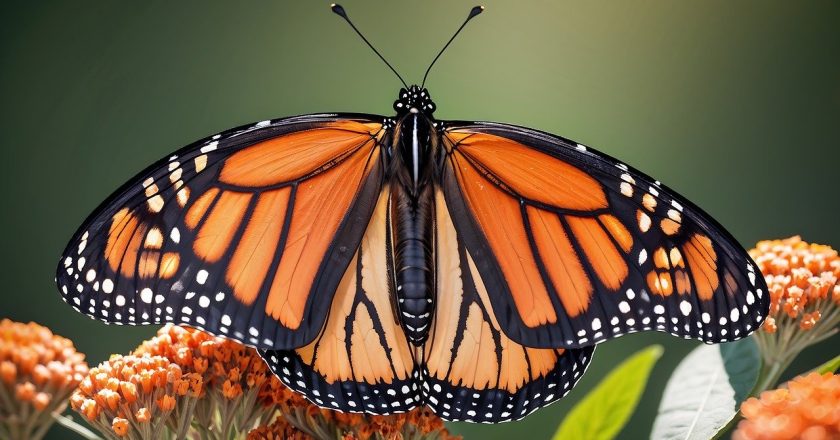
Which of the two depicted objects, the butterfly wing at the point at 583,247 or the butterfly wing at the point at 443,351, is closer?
the butterfly wing at the point at 583,247

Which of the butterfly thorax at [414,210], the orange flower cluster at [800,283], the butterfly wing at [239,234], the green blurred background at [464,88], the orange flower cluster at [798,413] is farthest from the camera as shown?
the green blurred background at [464,88]

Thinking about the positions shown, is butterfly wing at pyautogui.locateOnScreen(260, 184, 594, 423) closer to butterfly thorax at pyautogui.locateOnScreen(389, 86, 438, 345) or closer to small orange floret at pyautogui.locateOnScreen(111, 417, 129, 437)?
butterfly thorax at pyautogui.locateOnScreen(389, 86, 438, 345)

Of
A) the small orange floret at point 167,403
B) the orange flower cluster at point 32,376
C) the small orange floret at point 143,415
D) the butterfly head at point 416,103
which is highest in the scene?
the butterfly head at point 416,103

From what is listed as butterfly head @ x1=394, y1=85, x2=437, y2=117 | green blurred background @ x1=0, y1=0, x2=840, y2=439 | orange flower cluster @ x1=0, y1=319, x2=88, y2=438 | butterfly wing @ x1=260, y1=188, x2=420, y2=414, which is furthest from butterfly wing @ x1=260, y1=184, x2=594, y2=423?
green blurred background @ x1=0, y1=0, x2=840, y2=439

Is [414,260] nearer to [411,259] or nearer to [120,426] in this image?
[411,259]

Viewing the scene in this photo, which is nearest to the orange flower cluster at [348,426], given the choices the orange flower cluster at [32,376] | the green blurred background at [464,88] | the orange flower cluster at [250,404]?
the orange flower cluster at [250,404]

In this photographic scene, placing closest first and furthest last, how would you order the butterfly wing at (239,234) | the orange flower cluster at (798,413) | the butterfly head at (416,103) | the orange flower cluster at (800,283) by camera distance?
the orange flower cluster at (798,413), the butterfly wing at (239,234), the butterfly head at (416,103), the orange flower cluster at (800,283)

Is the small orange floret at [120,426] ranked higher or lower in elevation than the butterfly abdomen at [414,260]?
lower

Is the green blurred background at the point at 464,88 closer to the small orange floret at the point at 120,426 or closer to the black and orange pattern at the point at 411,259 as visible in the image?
the black and orange pattern at the point at 411,259
